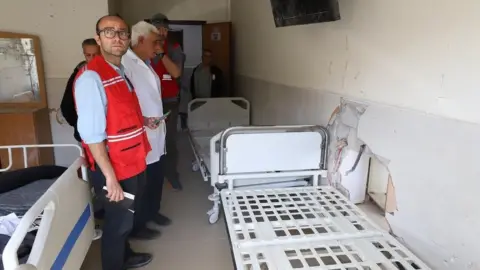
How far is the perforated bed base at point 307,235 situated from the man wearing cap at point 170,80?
1113 millimetres

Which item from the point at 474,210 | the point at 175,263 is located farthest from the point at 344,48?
the point at 175,263

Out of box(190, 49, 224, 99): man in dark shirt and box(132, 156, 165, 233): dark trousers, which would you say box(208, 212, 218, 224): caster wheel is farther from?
box(190, 49, 224, 99): man in dark shirt

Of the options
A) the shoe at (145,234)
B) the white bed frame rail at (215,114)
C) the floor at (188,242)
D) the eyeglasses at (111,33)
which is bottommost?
the floor at (188,242)

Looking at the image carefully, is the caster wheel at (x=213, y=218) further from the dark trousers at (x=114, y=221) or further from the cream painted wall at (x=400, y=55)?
the cream painted wall at (x=400, y=55)

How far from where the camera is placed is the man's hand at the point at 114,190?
5.64 ft

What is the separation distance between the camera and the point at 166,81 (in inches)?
122

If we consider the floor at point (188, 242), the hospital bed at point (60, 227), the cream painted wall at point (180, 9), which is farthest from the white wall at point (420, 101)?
the cream painted wall at point (180, 9)

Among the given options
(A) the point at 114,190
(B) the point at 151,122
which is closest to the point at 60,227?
(A) the point at 114,190

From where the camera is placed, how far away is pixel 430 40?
1583 millimetres

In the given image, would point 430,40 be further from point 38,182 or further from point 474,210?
point 38,182

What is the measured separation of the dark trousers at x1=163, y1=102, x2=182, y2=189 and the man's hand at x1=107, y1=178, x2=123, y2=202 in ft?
4.58

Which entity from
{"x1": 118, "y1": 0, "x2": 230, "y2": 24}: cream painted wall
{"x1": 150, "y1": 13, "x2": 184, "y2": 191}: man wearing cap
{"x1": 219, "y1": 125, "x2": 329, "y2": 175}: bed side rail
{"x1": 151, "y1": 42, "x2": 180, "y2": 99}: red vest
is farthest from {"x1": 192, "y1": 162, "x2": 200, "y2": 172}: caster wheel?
{"x1": 118, "y1": 0, "x2": 230, "y2": 24}: cream painted wall

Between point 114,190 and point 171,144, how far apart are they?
1614 millimetres

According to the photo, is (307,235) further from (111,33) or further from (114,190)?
(111,33)
